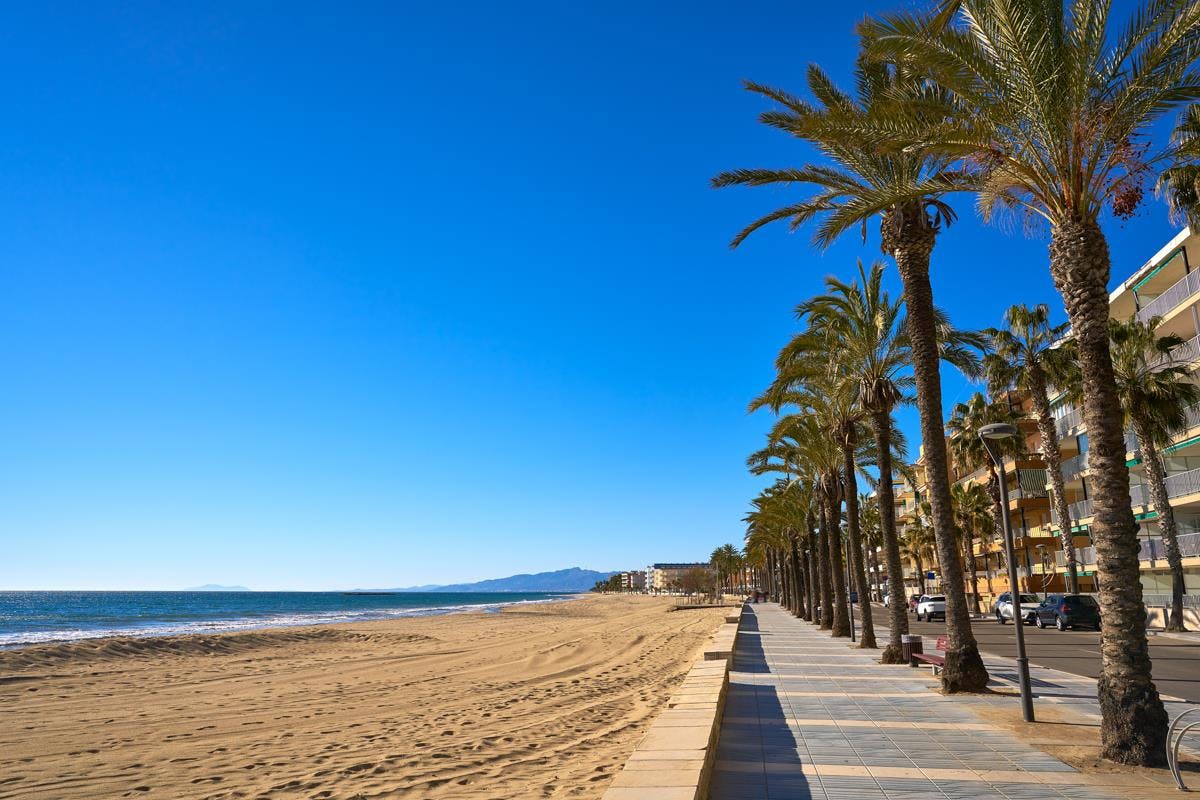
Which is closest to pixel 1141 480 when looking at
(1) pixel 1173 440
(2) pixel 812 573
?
(1) pixel 1173 440

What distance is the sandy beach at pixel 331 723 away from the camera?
8680mm

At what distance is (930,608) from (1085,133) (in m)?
38.4

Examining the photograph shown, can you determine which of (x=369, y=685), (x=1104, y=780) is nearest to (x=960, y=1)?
(x=1104, y=780)

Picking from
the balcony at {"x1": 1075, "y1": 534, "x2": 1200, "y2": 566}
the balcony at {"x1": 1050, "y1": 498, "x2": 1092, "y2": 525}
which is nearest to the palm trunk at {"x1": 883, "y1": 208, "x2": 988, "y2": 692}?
the balcony at {"x1": 1075, "y1": 534, "x2": 1200, "y2": 566}

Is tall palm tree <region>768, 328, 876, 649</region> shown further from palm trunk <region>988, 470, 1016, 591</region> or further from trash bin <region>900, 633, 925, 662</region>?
palm trunk <region>988, 470, 1016, 591</region>

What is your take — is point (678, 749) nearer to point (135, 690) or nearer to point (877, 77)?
point (877, 77)

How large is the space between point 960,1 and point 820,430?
19.3 metres

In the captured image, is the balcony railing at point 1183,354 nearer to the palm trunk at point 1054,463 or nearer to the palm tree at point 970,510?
the palm trunk at point 1054,463

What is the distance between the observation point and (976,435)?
4562 centimetres

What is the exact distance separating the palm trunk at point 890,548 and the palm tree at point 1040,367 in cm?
2143

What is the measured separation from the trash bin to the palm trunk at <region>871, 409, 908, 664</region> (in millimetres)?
155

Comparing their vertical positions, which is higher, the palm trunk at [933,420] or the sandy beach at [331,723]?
the palm trunk at [933,420]

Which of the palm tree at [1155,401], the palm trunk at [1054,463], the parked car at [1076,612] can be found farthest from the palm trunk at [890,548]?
the palm trunk at [1054,463]

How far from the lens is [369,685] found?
18.2 metres
